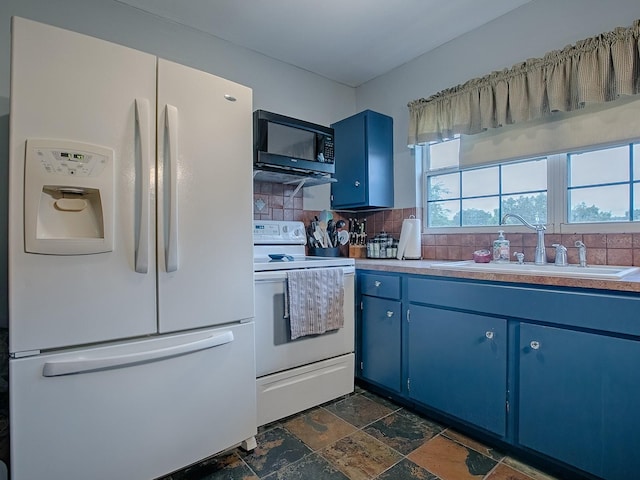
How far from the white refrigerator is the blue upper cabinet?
4.07ft

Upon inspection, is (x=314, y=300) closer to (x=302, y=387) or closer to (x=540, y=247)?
(x=302, y=387)

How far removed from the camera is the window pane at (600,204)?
1.81 m

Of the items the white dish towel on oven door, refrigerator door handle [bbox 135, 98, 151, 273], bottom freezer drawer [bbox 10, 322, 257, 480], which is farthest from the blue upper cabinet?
refrigerator door handle [bbox 135, 98, 151, 273]

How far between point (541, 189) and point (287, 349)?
5.87 feet

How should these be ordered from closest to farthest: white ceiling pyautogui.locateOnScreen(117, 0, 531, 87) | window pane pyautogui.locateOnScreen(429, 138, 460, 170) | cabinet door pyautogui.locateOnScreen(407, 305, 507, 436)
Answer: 1. cabinet door pyautogui.locateOnScreen(407, 305, 507, 436)
2. white ceiling pyautogui.locateOnScreen(117, 0, 531, 87)
3. window pane pyautogui.locateOnScreen(429, 138, 460, 170)

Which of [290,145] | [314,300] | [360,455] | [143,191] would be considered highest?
[290,145]

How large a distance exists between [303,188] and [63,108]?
1749 millimetres

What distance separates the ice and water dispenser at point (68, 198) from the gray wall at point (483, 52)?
Result: 83.2 inches

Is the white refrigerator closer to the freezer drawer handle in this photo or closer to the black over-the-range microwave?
the freezer drawer handle

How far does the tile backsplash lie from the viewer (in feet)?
5.79

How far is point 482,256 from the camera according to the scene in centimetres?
220

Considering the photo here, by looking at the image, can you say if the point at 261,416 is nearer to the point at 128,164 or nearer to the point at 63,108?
the point at 128,164

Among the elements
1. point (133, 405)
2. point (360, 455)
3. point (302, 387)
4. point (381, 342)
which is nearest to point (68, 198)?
point (133, 405)

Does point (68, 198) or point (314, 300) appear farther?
point (314, 300)
